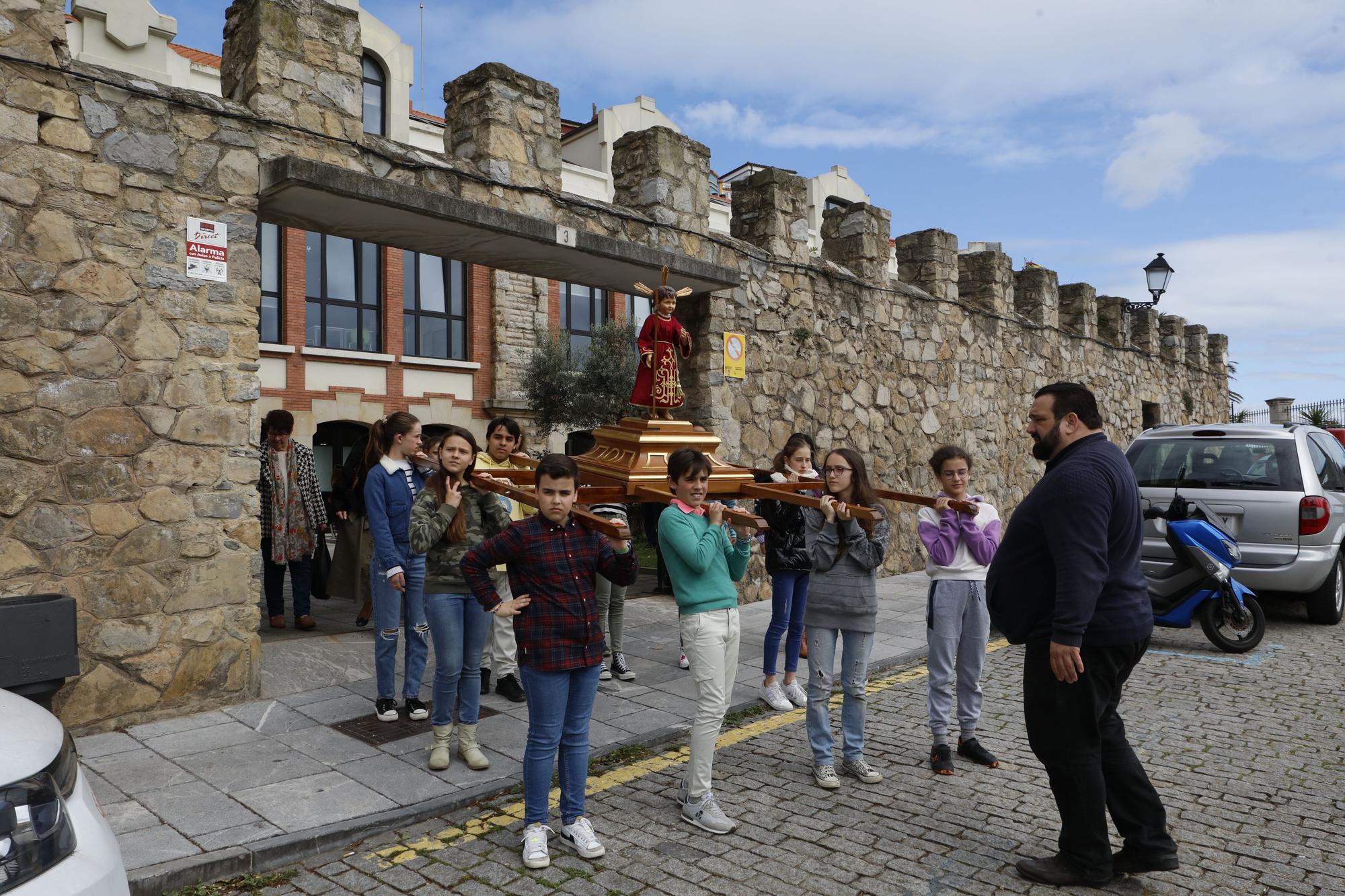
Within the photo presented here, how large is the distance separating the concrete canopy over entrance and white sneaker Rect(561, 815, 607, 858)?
409 cm

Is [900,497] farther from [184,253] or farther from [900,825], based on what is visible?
[184,253]

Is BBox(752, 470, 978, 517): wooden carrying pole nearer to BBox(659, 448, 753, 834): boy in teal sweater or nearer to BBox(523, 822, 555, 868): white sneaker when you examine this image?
BBox(659, 448, 753, 834): boy in teal sweater

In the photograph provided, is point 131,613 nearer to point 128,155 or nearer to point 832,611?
point 128,155

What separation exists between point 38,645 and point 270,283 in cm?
1618

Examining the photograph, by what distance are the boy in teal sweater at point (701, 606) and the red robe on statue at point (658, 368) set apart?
19.6 inches

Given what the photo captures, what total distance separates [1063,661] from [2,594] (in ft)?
17.0

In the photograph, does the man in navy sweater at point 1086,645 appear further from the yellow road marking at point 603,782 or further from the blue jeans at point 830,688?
the yellow road marking at point 603,782

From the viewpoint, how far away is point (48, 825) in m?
2.25

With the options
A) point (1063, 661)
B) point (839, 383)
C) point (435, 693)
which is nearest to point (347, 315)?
point (839, 383)

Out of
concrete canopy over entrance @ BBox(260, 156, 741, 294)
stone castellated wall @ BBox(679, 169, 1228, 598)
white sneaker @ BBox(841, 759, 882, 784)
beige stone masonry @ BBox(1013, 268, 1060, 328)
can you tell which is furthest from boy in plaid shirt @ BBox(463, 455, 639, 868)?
beige stone masonry @ BBox(1013, 268, 1060, 328)

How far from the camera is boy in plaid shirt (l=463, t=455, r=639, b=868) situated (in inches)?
147

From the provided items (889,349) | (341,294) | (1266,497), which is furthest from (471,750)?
(341,294)

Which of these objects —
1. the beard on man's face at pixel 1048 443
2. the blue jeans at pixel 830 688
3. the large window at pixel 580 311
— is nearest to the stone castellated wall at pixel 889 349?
the blue jeans at pixel 830 688

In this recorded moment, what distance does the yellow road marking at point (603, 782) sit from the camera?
12.6ft
